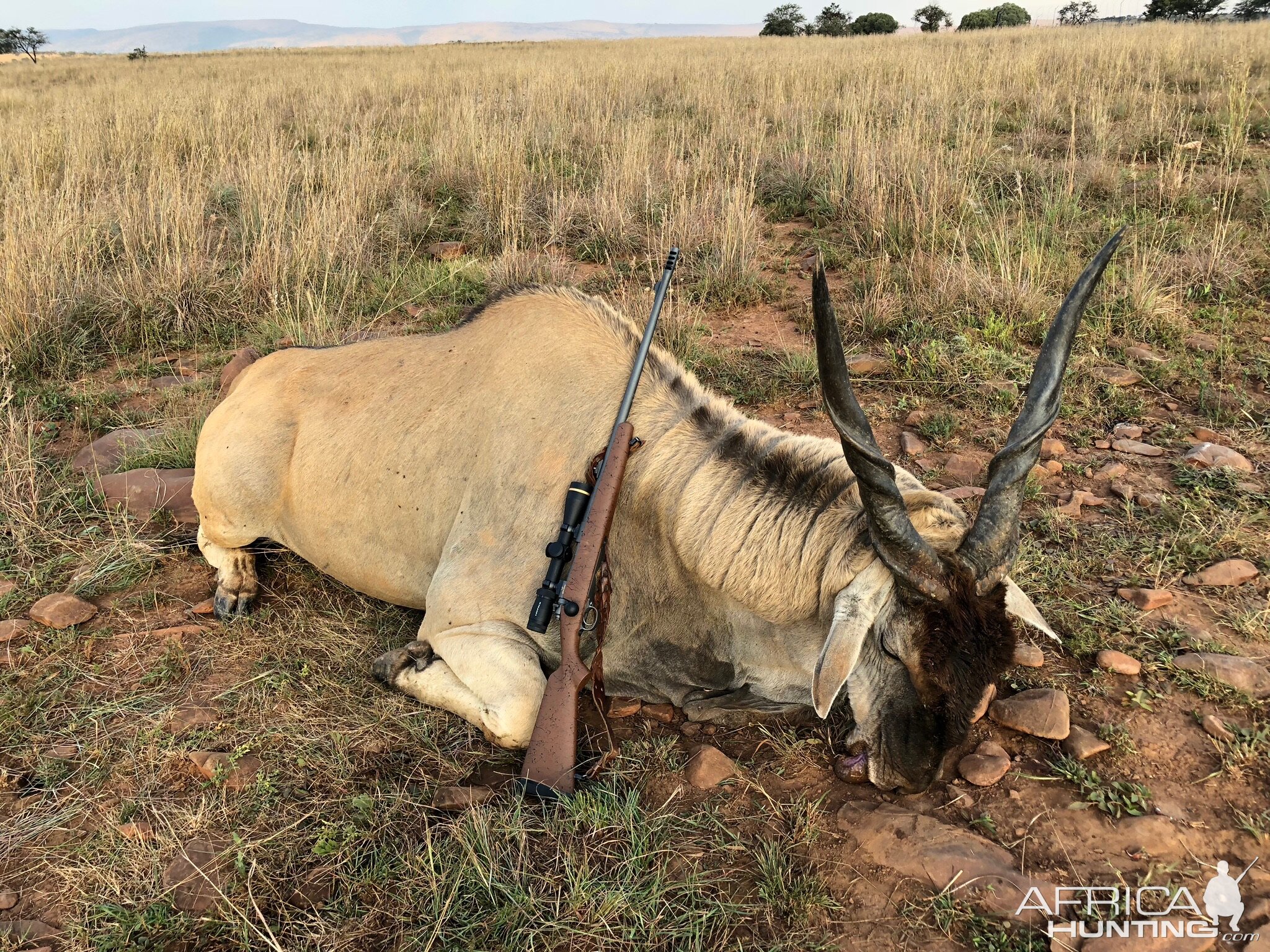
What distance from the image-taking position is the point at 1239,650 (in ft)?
11.3

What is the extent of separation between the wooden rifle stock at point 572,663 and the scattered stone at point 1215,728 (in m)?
2.27

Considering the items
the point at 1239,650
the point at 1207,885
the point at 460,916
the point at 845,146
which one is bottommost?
the point at 460,916

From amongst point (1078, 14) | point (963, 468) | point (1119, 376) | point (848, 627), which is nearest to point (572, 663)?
point (848, 627)

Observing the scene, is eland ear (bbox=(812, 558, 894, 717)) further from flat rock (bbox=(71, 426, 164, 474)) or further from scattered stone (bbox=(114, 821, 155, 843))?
flat rock (bbox=(71, 426, 164, 474))

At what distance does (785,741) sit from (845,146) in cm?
755

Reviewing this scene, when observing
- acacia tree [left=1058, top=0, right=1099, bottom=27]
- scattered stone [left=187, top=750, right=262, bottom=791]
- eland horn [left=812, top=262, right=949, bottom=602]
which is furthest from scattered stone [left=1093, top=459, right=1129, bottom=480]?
acacia tree [left=1058, top=0, right=1099, bottom=27]

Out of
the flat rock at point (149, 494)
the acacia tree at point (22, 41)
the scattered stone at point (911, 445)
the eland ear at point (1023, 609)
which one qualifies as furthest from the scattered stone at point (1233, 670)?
the acacia tree at point (22, 41)

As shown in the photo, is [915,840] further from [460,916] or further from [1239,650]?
[1239,650]

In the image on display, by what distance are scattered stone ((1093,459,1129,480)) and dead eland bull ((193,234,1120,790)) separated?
6.51 feet

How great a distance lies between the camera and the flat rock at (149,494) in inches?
194

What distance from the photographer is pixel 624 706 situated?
11.7ft

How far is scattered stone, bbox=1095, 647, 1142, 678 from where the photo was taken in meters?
3.40

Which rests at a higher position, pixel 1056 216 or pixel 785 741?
pixel 1056 216

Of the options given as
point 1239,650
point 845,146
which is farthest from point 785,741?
point 845,146
